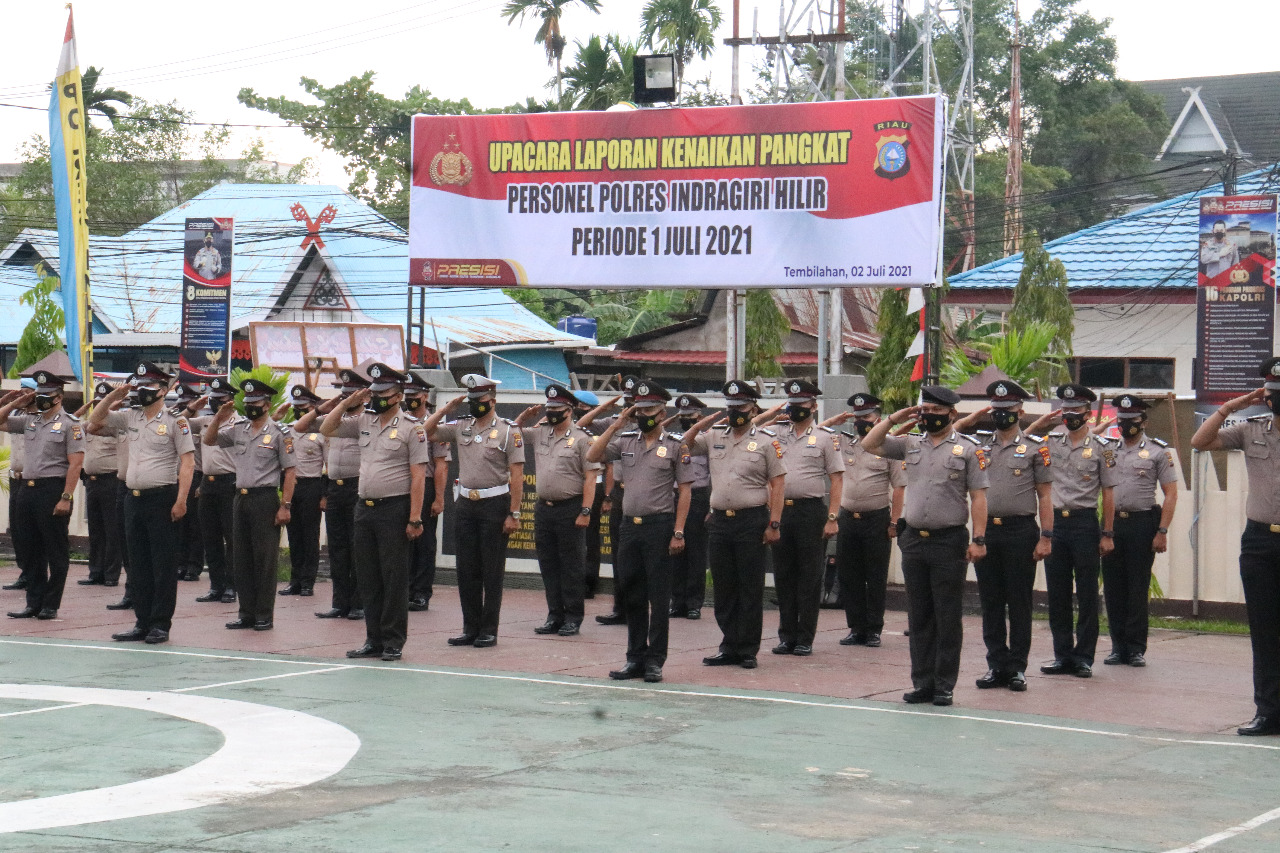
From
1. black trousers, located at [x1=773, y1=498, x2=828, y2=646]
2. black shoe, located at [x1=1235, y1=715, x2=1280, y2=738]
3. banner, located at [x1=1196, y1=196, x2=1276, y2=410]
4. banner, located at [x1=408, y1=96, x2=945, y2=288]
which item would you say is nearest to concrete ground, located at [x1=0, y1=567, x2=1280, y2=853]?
black shoe, located at [x1=1235, y1=715, x2=1280, y2=738]

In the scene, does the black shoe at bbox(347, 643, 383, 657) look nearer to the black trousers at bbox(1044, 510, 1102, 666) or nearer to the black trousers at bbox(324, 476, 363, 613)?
the black trousers at bbox(324, 476, 363, 613)

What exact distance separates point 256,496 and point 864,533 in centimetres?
497

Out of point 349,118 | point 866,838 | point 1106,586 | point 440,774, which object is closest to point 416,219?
point 1106,586

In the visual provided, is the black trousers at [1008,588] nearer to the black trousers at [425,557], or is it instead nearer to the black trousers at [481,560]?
the black trousers at [481,560]

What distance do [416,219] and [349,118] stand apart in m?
31.2

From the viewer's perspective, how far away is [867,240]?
14695 millimetres

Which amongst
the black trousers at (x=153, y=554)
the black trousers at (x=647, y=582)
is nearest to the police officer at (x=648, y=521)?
the black trousers at (x=647, y=582)

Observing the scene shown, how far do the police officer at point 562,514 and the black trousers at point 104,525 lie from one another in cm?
482

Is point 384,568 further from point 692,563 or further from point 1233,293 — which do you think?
point 1233,293

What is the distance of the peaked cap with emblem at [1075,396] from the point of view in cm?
1141

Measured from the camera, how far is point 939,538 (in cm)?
991

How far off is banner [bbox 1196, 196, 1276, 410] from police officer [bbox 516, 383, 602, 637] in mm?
5747

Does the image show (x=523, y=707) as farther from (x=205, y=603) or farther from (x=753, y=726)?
(x=205, y=603)

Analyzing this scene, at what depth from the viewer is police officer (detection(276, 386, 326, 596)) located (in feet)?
49.5
